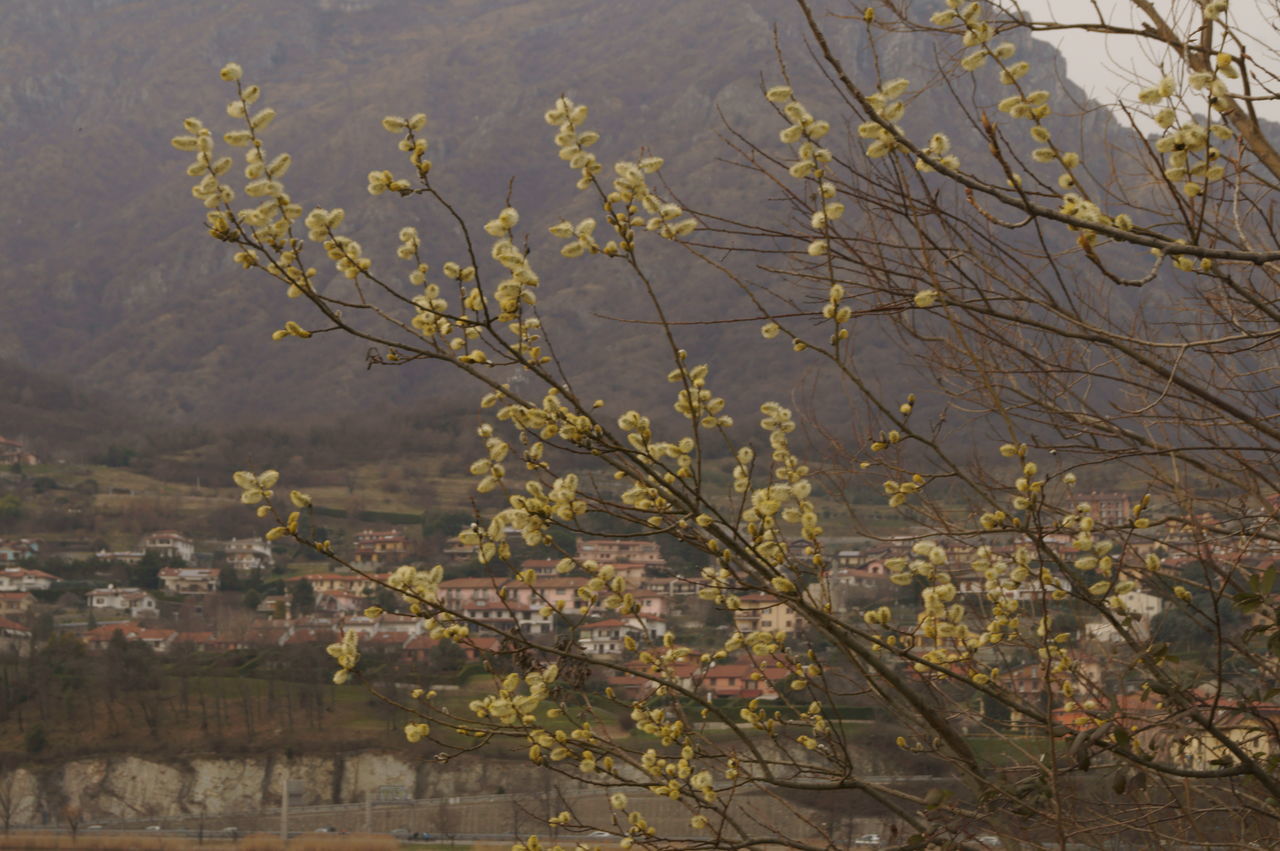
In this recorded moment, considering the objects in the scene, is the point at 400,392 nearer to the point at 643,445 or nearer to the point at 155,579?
the point at 155,579

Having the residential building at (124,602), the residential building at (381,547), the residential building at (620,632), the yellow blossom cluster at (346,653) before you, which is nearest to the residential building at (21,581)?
the residential building at (124,602)

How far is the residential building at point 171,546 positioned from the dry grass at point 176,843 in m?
43.6

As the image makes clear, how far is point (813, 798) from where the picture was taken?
3650 cm

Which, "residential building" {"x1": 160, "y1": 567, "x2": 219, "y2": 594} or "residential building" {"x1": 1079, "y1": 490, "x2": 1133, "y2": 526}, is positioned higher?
"residential building" {"x1": 160, "y1": 567, "x2": 219, "y2": 594}

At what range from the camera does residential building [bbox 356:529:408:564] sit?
7371 centimetres

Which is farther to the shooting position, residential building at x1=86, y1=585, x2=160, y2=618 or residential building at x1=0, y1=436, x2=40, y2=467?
residential building at x1=0, y1=436, x2=40, y2=467

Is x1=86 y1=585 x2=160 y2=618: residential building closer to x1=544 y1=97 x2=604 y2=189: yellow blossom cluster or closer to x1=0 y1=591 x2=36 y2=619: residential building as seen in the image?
x1=0 y1=591 x2=36 y2=619: residential building

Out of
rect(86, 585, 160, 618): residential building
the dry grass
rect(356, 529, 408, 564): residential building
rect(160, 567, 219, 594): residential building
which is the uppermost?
rect(356, 529, 408, 564): residential building

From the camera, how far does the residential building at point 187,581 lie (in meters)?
79.9

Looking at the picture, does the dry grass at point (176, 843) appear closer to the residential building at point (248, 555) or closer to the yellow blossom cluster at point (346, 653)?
the yellow blossom cluster at point (346, 653)

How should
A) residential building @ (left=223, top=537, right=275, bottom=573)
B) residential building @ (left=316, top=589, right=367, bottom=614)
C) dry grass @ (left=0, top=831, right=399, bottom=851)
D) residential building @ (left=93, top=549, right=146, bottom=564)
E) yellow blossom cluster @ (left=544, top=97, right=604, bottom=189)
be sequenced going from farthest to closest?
residential building @ (left=223, top=537, right=275, bottom=573) → residential building @ (left=93, top=549, right=146, bottom=564) → residential building @ (left=316, top=589, right=367, bottom=614) → dry grass @ (left=0, top=831, right=399, bottom=851) → yellow blossom cluster @ (left=544, top=97, right=604, bottom=189)

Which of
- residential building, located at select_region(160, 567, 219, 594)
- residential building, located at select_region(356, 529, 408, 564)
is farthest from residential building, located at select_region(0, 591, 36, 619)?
residential building, located at select_region(356, 529, 408, 564)

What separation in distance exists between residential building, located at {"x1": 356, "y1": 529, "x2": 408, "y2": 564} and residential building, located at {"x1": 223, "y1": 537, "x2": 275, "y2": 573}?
308 inches

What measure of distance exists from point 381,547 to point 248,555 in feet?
51.1
